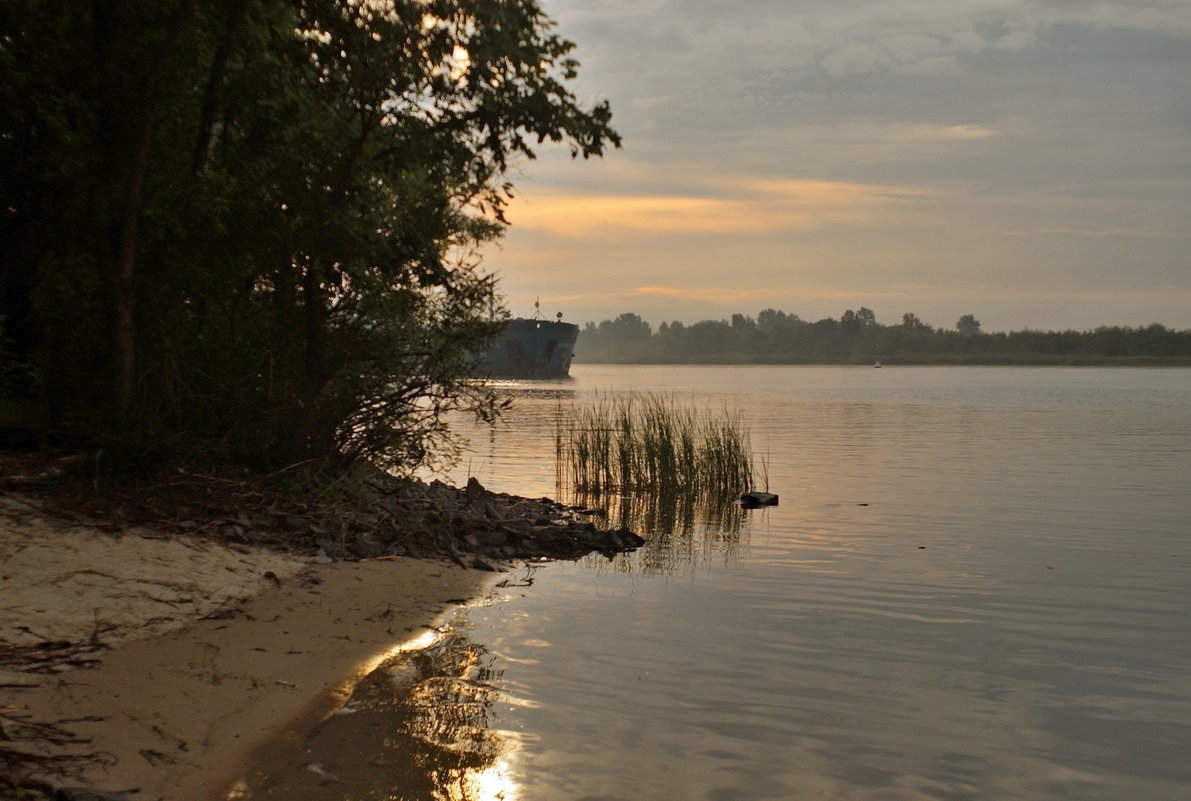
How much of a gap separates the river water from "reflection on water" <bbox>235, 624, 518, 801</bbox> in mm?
16

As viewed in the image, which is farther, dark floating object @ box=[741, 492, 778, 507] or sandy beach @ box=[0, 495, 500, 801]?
dark floating object @ box=[741, 492, 778, 507]

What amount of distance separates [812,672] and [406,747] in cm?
287

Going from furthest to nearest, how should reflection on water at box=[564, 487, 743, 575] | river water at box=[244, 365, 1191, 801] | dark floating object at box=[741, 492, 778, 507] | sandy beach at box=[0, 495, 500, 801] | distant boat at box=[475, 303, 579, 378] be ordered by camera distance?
1. distant boat at box=[475, 303, 579, 378]
2. dark floating object at box=[741, 492, 778, 507]
3. reflection on water at box=[564, 487, 743, 575]
4. river water at box=[244, 365, 1191, 801]
5. sandy beach at box=[0, 495, 500, 801]

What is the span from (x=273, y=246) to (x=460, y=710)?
227 inches

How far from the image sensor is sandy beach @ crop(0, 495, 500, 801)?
15.7 ft

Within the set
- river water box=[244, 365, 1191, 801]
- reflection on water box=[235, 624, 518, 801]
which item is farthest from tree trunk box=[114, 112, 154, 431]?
reflection on water box=[235, 624, 518, 801]

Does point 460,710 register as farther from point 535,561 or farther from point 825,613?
point 535,561

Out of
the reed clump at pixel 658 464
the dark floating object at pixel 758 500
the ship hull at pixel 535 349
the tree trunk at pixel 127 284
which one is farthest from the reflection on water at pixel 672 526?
the ship hull at pixel 535 349

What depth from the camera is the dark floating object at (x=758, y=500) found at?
16.7 meters

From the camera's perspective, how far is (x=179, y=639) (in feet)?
20.6

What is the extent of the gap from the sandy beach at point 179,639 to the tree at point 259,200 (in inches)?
87.3

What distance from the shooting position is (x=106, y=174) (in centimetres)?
977

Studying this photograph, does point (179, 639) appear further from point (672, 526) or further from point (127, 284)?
point (672, 526)

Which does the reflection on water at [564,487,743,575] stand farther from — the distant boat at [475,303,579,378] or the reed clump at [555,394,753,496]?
the distant boat at [475,303,579,378]
